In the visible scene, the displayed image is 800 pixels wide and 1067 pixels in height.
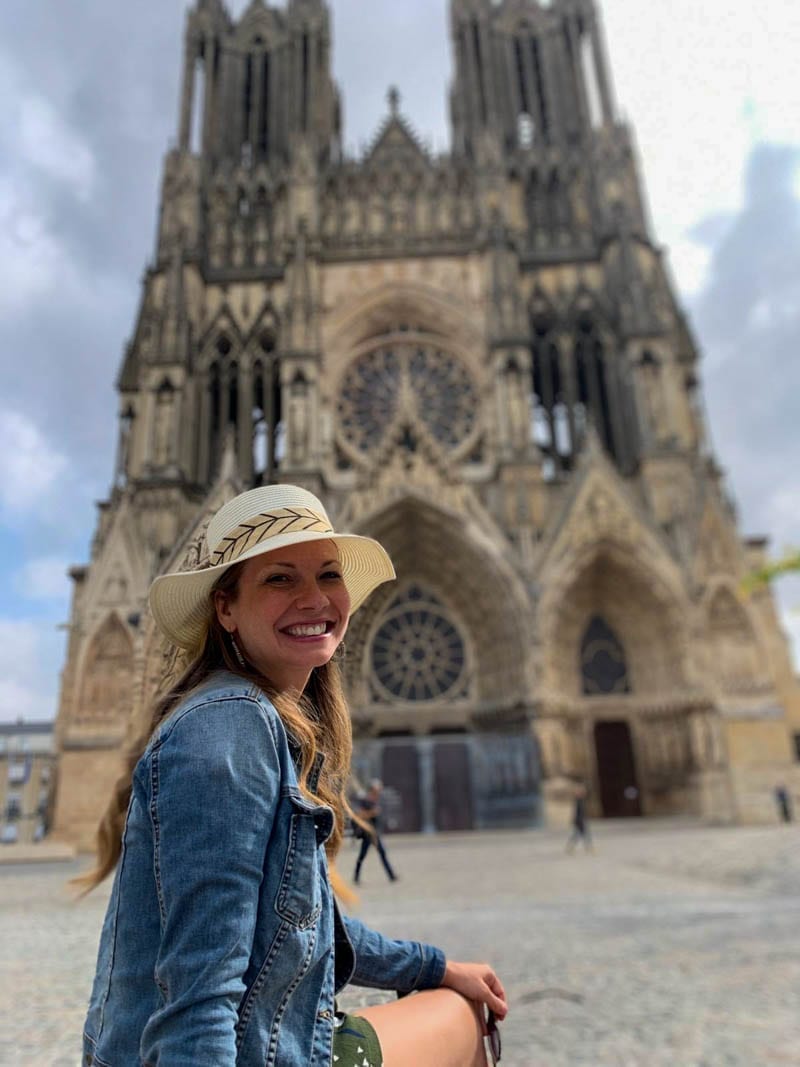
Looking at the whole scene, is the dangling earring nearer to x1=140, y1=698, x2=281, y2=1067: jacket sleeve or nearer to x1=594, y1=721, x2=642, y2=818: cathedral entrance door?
x1=140, y1=698, x2=281, y2=1067: jacket sleeve

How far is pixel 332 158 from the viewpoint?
80.9 ft

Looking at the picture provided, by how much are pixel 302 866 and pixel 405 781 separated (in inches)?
644

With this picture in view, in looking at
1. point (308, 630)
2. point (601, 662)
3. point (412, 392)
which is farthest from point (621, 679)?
point (308, 630)

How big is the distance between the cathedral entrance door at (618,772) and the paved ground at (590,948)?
7.55 m

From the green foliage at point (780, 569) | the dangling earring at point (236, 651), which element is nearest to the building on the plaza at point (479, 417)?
the green foliage at point (780, 569)

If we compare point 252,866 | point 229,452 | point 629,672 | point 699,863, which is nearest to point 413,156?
point 629,672

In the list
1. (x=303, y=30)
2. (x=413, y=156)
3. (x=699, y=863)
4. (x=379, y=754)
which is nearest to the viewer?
(x=699, y=863)

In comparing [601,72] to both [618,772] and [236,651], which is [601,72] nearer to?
[618,772]

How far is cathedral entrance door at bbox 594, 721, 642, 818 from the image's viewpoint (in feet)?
59.2

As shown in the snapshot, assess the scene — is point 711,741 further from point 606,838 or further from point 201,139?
point 201,139

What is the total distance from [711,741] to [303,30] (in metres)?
26.2

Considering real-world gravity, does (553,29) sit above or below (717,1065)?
above

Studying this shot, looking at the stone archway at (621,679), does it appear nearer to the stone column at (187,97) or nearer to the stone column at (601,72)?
the stone column at (601,72)

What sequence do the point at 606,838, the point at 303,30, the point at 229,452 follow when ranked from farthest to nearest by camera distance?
the point at 303,30, the point at 606,838, the point at 229,452
